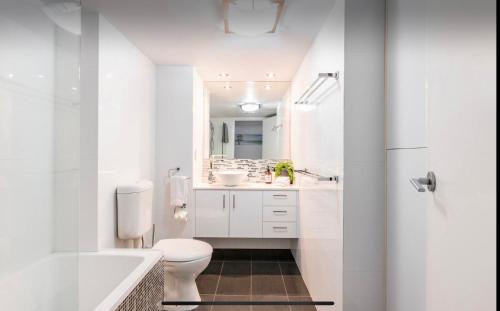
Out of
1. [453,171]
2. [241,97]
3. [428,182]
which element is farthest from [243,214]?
[453,171]

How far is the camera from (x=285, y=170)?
3.47 metres

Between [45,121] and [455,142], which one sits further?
[45,121]

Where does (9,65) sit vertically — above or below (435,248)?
above

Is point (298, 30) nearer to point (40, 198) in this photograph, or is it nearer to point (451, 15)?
point (451, 15)

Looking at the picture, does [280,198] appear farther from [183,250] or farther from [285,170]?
[183,250]

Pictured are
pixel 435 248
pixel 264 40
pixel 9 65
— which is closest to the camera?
pixel 435 248

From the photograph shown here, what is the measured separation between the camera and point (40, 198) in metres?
1.51

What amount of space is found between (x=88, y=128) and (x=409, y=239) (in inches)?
73.7

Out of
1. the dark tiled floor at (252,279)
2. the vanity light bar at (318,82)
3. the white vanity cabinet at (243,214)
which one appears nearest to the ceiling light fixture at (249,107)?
the vanity light bar at (318,82)

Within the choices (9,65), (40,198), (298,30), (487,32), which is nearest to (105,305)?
(40,198)

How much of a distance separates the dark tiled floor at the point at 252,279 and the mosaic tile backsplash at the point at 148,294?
23.3 inches

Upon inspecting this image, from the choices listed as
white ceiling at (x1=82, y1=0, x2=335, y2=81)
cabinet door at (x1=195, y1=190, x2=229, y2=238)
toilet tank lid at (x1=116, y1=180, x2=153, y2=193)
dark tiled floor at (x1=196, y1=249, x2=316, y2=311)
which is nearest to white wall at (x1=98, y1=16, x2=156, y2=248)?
toilet tank lid at (x1=116, y1=180, x2=153, y2=193)

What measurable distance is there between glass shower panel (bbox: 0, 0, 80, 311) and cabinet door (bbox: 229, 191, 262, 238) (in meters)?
1.64

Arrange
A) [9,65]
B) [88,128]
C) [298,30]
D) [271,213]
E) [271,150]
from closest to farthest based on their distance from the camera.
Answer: [9,65] < [88,128] < [298,30] < [271,213] < [271,150]
